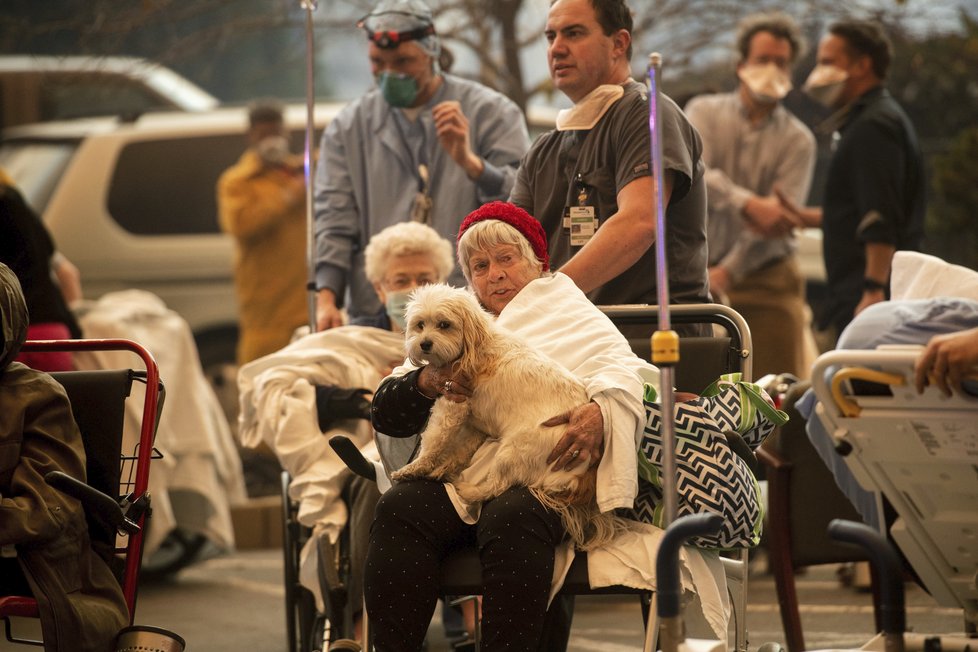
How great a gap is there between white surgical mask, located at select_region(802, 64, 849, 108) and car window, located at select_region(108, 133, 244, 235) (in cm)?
420

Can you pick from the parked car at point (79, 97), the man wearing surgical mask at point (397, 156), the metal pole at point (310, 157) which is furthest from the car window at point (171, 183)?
the metal pole at point (310, 157)

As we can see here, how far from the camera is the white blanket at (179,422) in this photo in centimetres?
660

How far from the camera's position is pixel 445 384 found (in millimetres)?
3580

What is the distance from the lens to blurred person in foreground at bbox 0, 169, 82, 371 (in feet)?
19.0

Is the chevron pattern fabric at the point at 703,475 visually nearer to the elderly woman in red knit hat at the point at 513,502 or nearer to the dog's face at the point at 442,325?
the elderly woman in red knit hat at the point at 513,502

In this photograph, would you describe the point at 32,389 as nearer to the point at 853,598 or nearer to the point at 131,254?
the point at 853,598

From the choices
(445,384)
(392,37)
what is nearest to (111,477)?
(445,384)

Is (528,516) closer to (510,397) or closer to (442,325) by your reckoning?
(510,397)

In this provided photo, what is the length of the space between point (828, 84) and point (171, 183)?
440cm

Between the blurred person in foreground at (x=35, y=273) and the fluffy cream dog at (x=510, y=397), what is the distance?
2.63m

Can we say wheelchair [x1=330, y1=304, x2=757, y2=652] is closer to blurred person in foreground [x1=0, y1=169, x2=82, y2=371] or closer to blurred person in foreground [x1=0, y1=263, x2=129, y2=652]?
blurred person in foreground [x1=0, y1=263, x2=129, y2=652]

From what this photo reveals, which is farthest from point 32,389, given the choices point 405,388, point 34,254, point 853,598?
point 853,598

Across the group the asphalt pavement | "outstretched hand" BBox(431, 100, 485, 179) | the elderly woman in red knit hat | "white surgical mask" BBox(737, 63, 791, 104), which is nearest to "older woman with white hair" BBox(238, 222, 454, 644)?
"outstretched hand" BBox(431, 100, 485, 179)

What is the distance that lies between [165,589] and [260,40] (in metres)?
5.11
